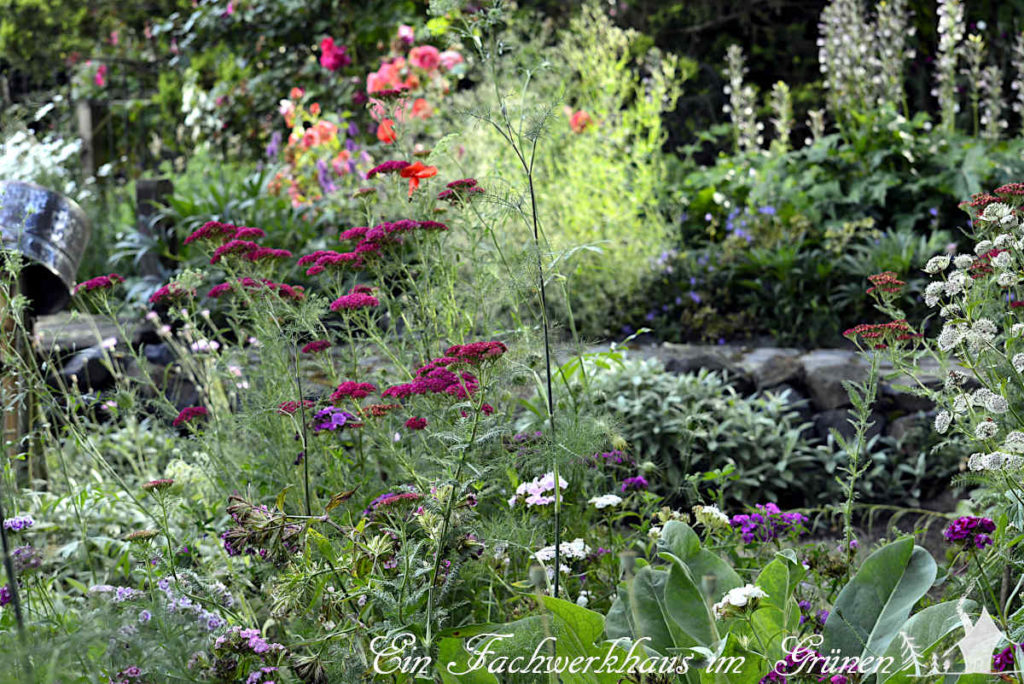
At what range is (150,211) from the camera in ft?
19.1

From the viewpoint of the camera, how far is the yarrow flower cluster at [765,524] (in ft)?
7.40

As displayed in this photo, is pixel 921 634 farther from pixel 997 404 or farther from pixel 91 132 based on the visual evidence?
pixel 91 132

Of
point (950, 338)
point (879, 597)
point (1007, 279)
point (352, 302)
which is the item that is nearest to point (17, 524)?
point (352, 302)

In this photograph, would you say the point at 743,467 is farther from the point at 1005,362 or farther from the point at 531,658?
the point at 531,658

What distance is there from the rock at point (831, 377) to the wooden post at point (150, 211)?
3.75 meters

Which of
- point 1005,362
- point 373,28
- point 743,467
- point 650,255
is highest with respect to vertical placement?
point 373,28

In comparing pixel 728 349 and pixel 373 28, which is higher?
pixel 373 28

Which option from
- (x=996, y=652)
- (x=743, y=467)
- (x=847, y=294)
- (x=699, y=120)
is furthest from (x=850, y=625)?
(x=699, y=120)

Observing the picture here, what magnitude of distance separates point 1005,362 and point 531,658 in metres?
1.04

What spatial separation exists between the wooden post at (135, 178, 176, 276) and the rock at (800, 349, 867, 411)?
375 cm

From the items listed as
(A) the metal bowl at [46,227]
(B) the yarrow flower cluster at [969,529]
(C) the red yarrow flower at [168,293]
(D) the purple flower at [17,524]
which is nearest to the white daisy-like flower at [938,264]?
(B) the yarrow flower cluster at [969,529]

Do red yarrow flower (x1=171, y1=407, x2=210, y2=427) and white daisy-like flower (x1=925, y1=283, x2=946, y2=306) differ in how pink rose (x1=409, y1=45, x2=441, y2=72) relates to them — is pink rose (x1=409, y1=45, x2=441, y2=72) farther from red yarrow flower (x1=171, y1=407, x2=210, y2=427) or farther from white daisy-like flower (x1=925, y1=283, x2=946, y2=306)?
white daisy-like flower (x1=925, y1=283, x2=946, y2=306)

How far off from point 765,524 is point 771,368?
70.3 inches

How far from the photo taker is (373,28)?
7.27 meters
